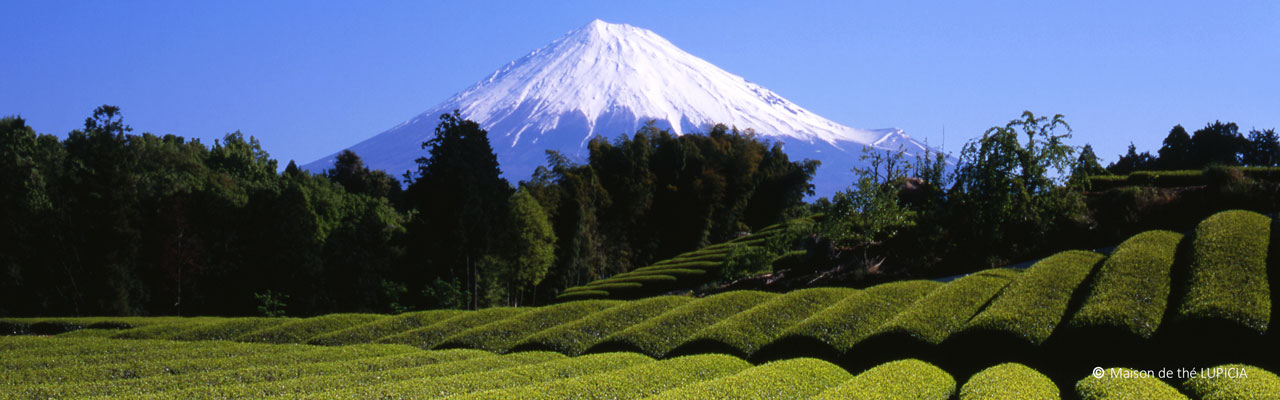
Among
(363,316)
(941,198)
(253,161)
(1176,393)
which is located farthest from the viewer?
(253,161)

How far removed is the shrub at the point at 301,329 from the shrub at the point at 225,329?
490mm

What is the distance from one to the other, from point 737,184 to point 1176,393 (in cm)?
3816

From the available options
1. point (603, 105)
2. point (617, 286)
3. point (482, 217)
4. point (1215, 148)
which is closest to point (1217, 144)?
point (1215, 148)

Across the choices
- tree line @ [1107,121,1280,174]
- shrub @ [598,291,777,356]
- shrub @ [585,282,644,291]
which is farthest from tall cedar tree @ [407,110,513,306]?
tree line @ [1107,121,1280,174]

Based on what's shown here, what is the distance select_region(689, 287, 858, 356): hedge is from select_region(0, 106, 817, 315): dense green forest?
51.2 ft

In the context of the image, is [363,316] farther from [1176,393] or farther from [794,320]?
[1176,393]

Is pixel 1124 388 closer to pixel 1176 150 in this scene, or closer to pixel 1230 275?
pixel 1230 275

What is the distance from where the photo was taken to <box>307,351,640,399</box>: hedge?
30.3 feet

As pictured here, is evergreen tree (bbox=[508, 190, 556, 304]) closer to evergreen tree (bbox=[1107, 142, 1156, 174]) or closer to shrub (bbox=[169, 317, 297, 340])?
shrub (bbox=[169, 317, 297, 340])

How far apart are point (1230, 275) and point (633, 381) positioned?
906 cm

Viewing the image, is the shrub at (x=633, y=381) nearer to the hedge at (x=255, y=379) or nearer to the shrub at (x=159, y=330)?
the hedge at (x=255, y=379)

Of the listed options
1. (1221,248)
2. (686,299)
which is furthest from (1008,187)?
(686,299)

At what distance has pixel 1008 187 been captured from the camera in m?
20.0

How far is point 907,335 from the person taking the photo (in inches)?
459
